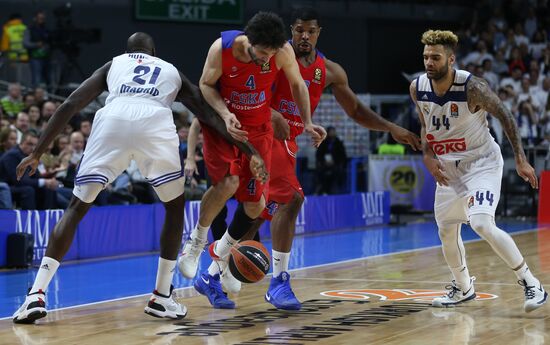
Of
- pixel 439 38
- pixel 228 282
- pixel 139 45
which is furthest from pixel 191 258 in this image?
pixel 439 38

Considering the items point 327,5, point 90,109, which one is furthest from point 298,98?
point 327,5

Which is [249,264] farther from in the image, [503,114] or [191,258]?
[503,114]

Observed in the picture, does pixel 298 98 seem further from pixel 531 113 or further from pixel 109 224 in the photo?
pixel 531 113

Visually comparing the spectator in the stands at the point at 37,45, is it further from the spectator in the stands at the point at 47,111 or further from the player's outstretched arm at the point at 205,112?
the player's outstretched arm at the point at 205,112

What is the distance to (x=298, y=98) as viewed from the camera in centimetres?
836

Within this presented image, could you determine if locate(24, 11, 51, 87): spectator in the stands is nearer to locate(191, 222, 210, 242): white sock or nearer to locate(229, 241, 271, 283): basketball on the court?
locate(191, 222, 210, 242): white sock

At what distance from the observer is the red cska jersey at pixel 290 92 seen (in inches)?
357

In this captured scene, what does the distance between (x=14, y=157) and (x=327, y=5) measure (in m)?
14.8

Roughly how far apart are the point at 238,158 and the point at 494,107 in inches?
79.5

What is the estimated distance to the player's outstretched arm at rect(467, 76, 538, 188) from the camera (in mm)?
7906

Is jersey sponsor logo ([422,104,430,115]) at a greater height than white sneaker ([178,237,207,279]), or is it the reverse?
jersey sponsor logo ([422,104,430,115])

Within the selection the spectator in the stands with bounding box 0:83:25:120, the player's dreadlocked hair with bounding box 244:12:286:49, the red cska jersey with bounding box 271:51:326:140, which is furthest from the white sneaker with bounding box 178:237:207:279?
the spectator in the stands with bounding box 0:83:25:120

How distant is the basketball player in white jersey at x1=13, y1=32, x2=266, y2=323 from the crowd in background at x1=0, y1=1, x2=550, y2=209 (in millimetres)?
1769

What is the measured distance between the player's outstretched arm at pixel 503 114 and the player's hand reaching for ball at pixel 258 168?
5.60ft
